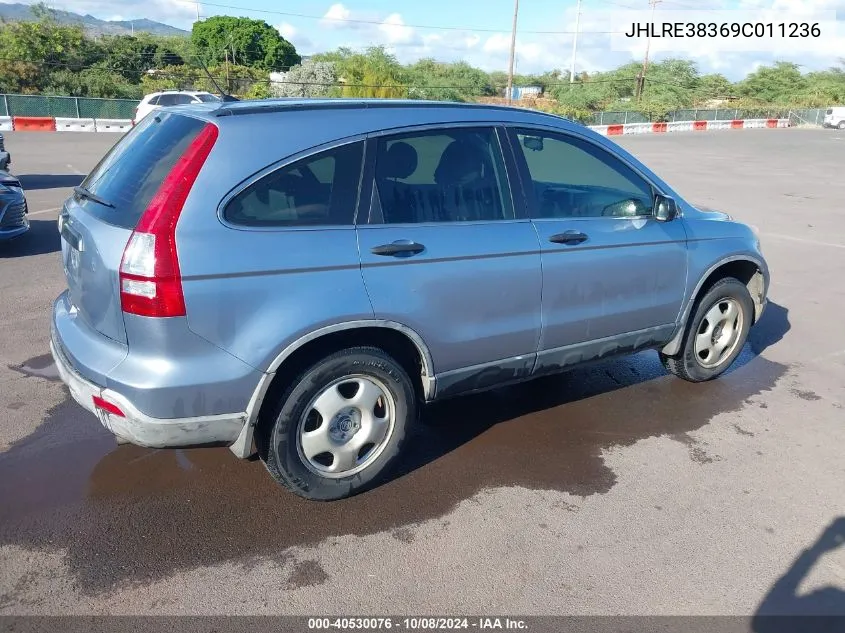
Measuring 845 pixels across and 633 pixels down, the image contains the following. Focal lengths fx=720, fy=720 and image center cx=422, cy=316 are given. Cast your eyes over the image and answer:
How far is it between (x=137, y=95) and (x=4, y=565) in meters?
43.8

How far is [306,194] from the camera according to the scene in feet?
10.8

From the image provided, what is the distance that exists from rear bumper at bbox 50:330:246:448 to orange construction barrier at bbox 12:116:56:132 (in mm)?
29469

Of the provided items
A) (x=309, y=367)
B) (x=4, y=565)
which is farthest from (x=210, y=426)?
(x=4, y=565)

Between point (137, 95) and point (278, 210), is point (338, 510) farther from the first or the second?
point (137, 95)

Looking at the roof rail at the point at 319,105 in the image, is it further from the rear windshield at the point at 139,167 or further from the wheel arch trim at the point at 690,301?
the wheel arch trim at the point at 690,301

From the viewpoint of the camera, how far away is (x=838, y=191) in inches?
636

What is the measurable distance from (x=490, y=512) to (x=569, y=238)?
61.1 inches

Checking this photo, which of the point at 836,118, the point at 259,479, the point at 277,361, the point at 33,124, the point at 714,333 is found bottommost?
the point at 259,479

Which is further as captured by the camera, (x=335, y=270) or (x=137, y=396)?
(x=335, y=270)

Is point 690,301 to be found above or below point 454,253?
below

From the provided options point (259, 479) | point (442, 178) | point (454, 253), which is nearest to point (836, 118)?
point (442, 178)

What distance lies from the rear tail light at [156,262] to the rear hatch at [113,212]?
0.20 feet

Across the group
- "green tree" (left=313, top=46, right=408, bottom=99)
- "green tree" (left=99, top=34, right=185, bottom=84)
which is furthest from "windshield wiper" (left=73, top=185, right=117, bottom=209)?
"green tree" (left=99, top=34, right=185, bottom=84)

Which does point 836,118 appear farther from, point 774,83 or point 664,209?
point 664,209
